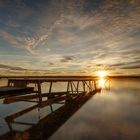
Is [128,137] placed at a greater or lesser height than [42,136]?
lesser

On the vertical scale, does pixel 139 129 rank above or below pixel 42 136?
below

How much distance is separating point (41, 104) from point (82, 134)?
3998 millimetres

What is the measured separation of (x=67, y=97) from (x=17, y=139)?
11728 mm

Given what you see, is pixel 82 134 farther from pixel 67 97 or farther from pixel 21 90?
pixel 67 97

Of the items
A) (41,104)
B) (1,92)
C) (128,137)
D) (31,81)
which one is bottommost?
(128,137)

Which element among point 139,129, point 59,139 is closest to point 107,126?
point 139,129

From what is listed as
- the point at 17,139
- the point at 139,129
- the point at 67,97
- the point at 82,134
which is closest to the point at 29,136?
the point at 17,139

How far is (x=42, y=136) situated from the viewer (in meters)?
8.58

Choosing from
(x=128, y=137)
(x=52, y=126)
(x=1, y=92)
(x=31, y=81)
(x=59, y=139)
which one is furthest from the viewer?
(x=31, y=81)

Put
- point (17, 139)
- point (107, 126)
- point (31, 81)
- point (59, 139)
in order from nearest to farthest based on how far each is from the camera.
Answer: point (17, 139) → point (59, 139) → point (107, 126) → point (31, 81)

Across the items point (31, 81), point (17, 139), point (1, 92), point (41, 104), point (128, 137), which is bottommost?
point (128, 137)

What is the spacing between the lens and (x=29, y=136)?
8477 mm

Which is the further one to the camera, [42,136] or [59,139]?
[59,139]

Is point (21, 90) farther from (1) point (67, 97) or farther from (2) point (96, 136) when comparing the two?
(2) point (96, 136)
